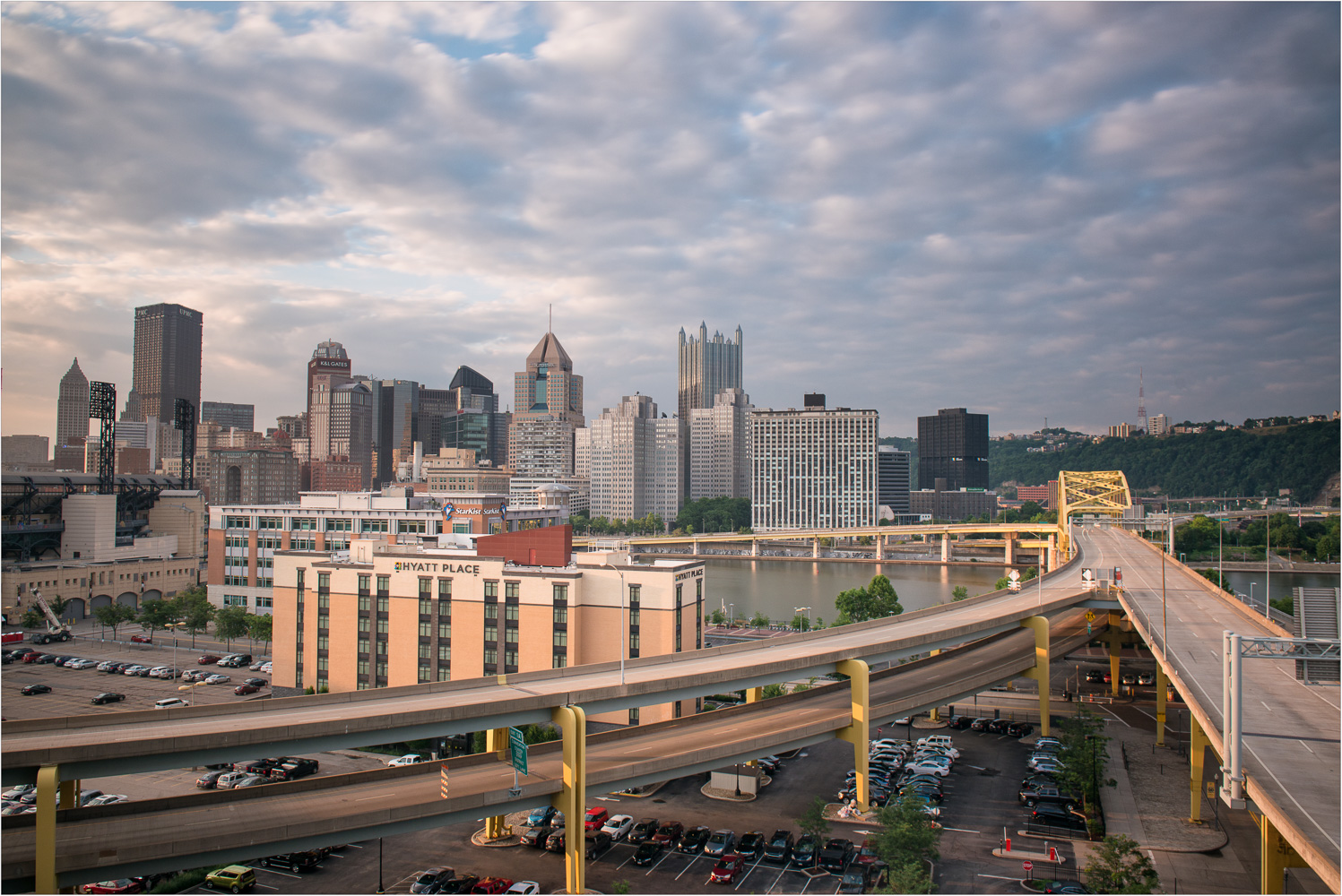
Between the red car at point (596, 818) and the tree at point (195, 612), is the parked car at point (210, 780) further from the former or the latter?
the tree at point (195, 612)

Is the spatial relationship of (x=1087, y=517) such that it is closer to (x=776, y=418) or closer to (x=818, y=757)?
(x=776, y=418)

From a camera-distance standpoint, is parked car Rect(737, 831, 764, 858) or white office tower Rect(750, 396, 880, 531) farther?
white office tower Rect(750, 396, 880, 531)

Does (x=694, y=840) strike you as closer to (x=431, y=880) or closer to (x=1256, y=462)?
(x=431, y=880)

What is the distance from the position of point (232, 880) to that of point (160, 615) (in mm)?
39516

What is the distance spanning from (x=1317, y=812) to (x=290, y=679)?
36.6 metres

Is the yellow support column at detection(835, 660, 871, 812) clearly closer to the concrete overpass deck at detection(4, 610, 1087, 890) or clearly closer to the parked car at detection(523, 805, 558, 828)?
the concrete overpass deck at detection(4, 610, 1087, 890)

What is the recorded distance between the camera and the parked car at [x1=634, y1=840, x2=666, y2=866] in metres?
20.6

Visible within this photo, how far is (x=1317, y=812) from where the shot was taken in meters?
Answer: 12.6

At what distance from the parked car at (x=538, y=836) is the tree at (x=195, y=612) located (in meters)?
38.8

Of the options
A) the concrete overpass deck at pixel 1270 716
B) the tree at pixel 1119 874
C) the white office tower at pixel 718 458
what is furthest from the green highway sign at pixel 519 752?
the white office tower at pixel 718 458

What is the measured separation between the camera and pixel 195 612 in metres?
52.0

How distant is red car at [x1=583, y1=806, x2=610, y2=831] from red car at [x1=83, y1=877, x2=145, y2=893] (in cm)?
1089

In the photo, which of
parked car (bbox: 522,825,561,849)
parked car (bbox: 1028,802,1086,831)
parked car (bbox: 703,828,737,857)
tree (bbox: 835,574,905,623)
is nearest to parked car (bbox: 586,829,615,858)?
parked car (bbox: 522,825,561,849)

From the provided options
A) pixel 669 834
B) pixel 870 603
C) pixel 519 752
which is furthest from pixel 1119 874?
pixel 870 603
